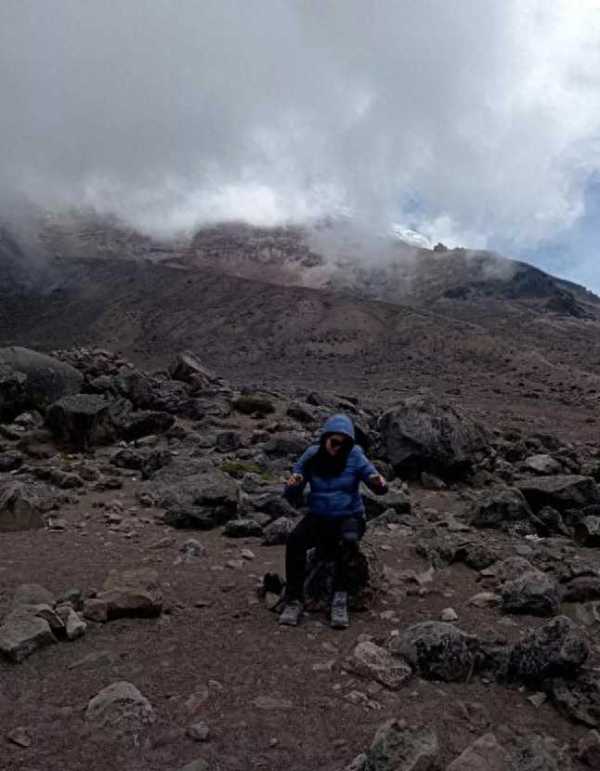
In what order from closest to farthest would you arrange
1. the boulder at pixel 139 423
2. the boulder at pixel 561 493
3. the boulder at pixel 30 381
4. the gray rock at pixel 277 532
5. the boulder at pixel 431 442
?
the gray rock at pixel 277 532, the boulder at pixel 561 493, the boulder at pixel 431 442, the boulder at pixel 139 423, the boulder at pixel 30 381

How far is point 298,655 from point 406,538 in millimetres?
3961

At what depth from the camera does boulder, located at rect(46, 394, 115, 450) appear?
597 inches

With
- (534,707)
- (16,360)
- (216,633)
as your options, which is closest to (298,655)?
(216,633)

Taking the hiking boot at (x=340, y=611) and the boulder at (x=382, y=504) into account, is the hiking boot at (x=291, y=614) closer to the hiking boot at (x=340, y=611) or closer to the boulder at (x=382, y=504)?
the hiking boot at (x=340, y=611)

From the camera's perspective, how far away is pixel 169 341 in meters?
69.2

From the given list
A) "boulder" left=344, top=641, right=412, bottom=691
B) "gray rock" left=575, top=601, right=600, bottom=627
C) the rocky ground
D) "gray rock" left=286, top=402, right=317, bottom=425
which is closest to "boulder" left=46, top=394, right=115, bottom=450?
the rocky ground

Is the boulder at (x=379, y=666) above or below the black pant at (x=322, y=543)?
below

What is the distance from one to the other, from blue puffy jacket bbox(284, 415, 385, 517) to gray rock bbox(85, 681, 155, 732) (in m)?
2.50

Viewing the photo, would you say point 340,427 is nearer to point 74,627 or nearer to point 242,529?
point 74,627

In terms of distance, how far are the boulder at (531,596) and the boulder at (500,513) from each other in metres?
3.20

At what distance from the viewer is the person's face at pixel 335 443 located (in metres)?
6.76

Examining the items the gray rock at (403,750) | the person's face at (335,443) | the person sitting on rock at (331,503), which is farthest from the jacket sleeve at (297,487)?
the gray rock at (403,750)

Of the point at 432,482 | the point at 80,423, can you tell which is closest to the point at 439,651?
the point at 432,482

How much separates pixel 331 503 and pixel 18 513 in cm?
476
